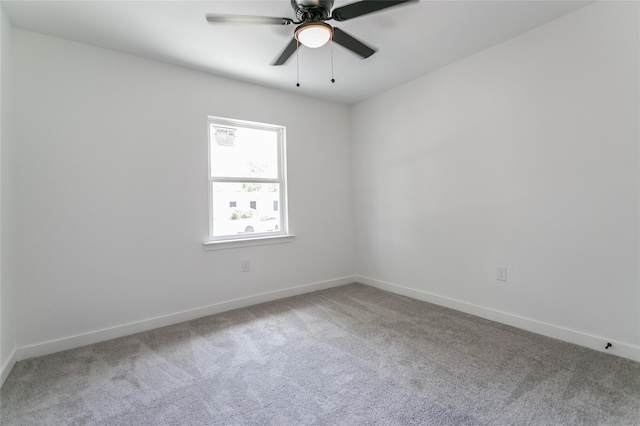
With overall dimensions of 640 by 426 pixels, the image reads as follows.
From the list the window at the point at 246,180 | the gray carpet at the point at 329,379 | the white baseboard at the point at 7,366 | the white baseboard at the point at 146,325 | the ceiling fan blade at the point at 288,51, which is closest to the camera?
the gray carpet at the point at 329,379

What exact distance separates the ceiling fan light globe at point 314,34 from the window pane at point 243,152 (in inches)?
65.9

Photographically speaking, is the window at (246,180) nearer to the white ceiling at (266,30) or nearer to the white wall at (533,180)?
the white ceiling at (266,30)

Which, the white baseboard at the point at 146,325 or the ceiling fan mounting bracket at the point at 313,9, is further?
the white baseboard at the point at 146,325

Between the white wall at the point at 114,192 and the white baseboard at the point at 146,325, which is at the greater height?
the white wall at the point at 114,192

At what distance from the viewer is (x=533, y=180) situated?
2.42 meters

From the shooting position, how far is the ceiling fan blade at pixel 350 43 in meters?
1.91

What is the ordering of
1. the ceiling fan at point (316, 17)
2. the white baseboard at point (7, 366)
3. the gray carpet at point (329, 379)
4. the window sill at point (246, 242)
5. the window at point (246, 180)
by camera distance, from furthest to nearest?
the window at point (246, 180)
the window sill at point (246, 242)
the white baseboard at point (7, 366)
the ceiling fan at point (316, 17)
the gray carpet at point (329, 379)

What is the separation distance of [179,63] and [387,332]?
3.12 meters

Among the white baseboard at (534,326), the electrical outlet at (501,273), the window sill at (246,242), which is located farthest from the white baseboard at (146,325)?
the electrical outlet at (501,273)

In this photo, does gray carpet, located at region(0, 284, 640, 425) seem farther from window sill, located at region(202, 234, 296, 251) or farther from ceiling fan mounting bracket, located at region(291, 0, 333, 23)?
ceiling fan mounting bracket, located at region(291, 0, 333, 23)

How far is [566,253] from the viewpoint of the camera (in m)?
2.25

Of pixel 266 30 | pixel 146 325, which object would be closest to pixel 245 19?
pixel 266 30

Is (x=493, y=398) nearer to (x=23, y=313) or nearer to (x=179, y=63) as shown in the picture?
(x=23, y=313)

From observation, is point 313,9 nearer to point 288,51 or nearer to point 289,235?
point 288,51
